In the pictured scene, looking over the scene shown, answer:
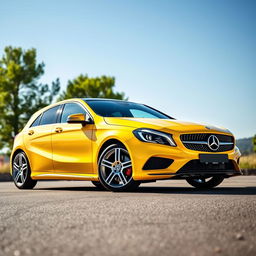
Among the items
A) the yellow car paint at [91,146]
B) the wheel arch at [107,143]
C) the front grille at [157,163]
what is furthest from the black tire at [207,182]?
the wheel arch at [107,143]

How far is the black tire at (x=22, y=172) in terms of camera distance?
911cm

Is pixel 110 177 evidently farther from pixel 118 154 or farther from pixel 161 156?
pixel 161 156

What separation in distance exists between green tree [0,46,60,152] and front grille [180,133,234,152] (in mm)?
25499

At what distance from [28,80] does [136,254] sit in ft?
99.8

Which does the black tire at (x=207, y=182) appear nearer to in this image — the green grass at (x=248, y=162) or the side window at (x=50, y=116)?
the side window at (x=50, y=116)

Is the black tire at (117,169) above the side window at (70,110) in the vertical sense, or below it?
below

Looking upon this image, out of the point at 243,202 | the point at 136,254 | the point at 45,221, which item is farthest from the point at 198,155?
the point at 136,254

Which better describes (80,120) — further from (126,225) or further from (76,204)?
(126,225)

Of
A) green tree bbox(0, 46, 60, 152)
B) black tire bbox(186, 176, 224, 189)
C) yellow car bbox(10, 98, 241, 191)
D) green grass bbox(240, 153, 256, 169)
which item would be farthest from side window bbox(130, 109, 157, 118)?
green tree bbox(0, 46, 60, 152)

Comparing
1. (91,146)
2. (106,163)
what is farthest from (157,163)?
(91,146)

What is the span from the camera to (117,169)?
7.06m

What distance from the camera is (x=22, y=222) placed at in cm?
414

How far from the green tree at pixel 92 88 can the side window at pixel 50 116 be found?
1154 inches

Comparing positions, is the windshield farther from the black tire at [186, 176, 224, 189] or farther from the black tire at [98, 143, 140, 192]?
the black tire at [186, 176, 224, 189]
